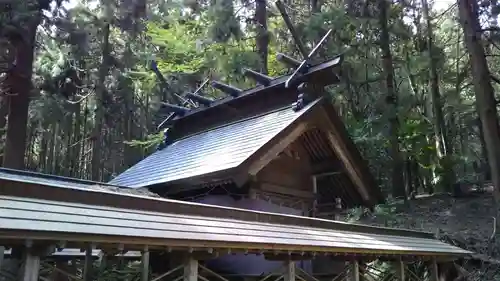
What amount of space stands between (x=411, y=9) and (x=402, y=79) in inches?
125

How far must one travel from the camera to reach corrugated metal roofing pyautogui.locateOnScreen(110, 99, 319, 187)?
23.3 feet

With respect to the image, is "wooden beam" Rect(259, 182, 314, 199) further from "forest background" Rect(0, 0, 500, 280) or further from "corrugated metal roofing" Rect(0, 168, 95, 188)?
"forest background" Rect(0, 0, 500, 280)

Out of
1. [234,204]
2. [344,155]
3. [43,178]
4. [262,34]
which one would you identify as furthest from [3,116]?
[344,155]

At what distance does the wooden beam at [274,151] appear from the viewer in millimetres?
6641

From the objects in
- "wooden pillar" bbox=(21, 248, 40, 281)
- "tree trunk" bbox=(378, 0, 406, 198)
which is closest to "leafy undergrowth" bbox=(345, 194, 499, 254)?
"tree trunk" bbox=(378, 0, 406, 198)

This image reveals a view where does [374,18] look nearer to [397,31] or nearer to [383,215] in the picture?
[397,31]

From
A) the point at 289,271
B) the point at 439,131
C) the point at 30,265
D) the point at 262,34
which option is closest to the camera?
the point at 30,265

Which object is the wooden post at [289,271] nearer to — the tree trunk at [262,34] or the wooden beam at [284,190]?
the wooden beam at [284,190]

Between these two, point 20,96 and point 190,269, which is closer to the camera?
point 190,269

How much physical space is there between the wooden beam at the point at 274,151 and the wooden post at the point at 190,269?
8.07 feet

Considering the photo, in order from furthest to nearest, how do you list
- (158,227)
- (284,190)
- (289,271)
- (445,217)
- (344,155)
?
(445,217), (344,155), (284,190), (289,271), (158,227)

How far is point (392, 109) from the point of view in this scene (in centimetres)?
1351

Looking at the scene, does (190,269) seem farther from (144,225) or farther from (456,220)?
(456,220)

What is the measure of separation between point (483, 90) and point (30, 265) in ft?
35.9
